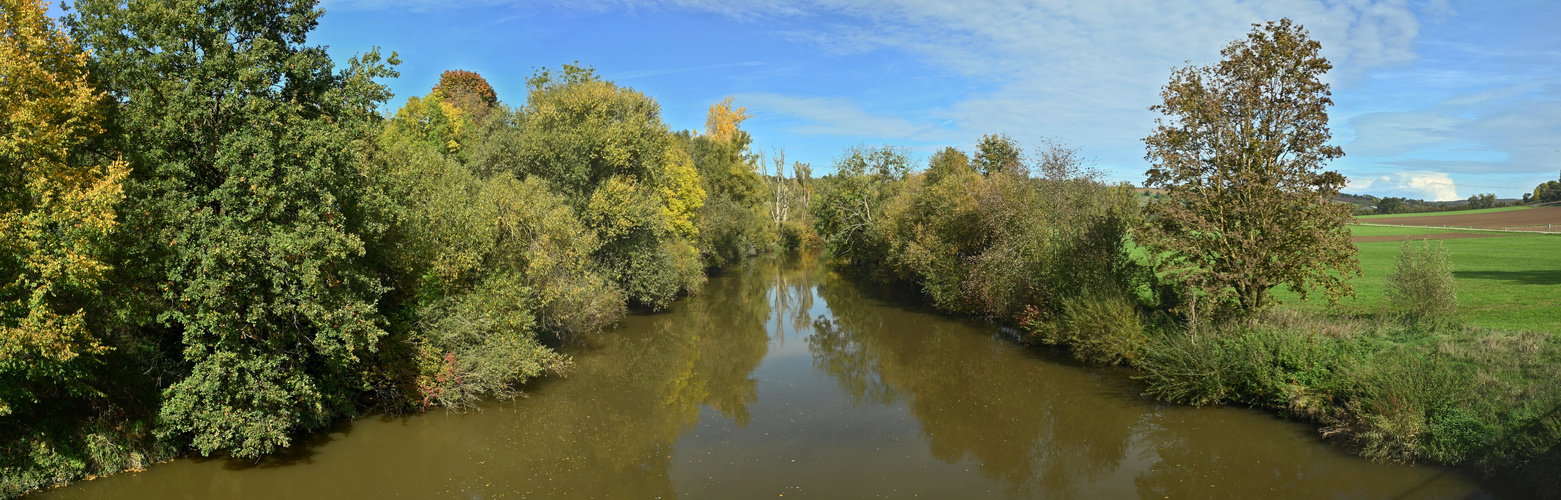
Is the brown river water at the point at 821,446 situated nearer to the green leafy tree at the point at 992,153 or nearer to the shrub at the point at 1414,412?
the shrub at the point at 1414,412

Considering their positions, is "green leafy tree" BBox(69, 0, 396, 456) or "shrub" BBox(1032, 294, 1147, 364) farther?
"shrub" BBox(1032, 294, 1147, 364)

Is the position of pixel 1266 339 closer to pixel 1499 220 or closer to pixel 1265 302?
pixel 1265 302

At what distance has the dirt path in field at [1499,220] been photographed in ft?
142

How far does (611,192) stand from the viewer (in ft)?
93.7

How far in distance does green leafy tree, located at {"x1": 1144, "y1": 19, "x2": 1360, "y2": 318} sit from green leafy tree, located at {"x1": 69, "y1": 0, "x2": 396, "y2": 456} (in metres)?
18.9

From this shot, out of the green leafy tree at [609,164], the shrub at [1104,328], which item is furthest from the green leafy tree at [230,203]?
the shrub at [1104,328]

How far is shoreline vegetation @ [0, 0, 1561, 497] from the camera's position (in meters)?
11.0

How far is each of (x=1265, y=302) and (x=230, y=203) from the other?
74.7 feet

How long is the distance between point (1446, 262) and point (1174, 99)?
735 centimetres

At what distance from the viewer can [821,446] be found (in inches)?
597

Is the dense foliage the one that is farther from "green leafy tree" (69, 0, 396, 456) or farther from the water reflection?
"green leafy tree" (69, 0, 396, 456)

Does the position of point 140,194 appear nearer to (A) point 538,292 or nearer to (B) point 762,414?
(A) point 538,292

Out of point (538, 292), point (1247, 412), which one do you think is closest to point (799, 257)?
point (538, 292)

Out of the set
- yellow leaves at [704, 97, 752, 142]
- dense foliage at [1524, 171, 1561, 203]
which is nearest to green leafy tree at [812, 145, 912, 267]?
yellow leaves at [704, 97, 752, 142]
